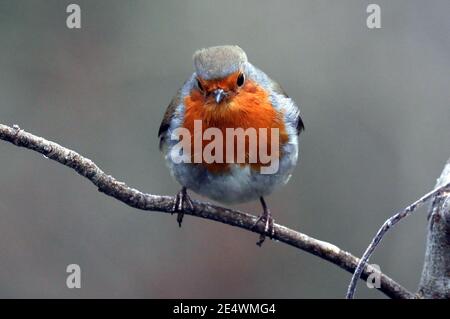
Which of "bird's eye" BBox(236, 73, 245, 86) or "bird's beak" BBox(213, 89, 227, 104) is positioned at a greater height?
"bird's eye" BBox(236, 73, 245, 86)

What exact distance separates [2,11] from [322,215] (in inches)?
124

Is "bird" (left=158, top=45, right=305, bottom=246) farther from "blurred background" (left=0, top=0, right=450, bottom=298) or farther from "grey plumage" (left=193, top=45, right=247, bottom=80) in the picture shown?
"blurred background" (left=0, top=0, right=450, bottom=298)

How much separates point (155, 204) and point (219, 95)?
2.05 ft

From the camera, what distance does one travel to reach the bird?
146 inches

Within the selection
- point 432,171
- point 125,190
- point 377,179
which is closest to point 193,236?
point 377,179

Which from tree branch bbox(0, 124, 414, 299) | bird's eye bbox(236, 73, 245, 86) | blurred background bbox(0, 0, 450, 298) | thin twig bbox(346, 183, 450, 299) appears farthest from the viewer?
blurred background bbox(0, 0, 450, 298)

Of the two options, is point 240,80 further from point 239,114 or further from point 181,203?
point 181,203

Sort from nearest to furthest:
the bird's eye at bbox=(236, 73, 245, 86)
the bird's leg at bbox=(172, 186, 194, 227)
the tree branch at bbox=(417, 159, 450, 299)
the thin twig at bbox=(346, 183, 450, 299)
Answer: the thin twig at bbox=(346, 183, 450, 299), the tree branch at bbox=(417, 159, 450, 299), the bird's leg at bbox=(172, 186, 194, 227), the bird's eye at bbox=(236, 73, 245, 86)

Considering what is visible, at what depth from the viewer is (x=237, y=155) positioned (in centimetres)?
377

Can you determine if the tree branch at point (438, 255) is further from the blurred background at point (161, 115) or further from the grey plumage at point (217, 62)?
the blurred background at point (161, 115)

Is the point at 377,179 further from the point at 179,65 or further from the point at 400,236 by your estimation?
the point at 179,65

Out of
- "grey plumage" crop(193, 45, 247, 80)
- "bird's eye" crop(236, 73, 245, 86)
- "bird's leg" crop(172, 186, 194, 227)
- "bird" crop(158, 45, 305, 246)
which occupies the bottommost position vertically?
"bird's leg" crop(172, 186, 194, 227)

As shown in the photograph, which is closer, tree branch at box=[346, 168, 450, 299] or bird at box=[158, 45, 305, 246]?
tree branch at box=[346, 168, 450, 299]

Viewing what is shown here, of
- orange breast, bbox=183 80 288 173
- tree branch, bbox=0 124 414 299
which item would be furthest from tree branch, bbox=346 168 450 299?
orange breast, bbox=183 80 288 173
